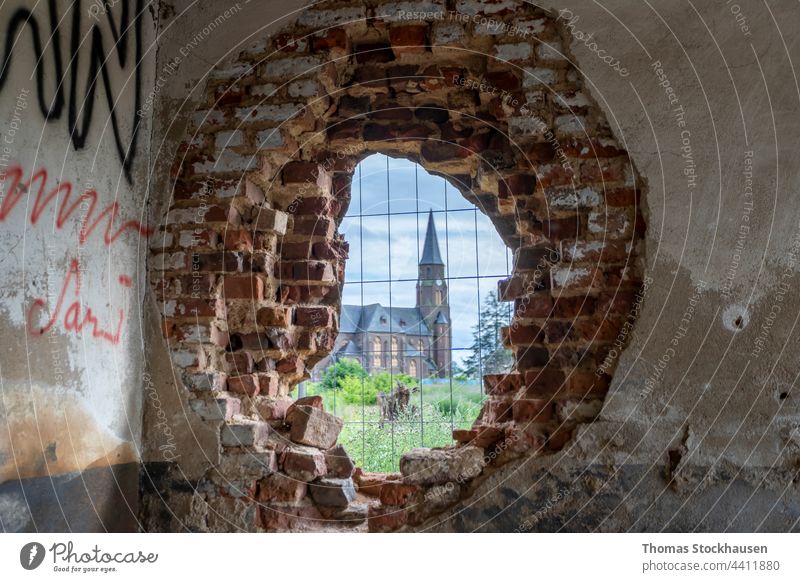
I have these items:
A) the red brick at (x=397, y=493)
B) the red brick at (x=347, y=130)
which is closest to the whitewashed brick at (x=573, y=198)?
the red brick at (x=347, y=130)

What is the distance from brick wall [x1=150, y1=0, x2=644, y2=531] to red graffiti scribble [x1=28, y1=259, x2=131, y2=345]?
251 millimetres

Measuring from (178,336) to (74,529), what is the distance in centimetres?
70

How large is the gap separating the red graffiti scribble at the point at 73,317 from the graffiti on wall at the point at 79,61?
0.42 metres

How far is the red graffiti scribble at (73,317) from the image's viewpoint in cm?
197

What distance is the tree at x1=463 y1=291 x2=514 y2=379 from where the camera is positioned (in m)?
4.33

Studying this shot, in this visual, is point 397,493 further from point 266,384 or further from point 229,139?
point 229,139

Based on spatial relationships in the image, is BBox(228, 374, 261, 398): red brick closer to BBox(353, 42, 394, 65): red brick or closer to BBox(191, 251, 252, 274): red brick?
BBox(191, 251, 252, 274): red brick

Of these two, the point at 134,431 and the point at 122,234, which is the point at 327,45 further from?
the point at 134,431

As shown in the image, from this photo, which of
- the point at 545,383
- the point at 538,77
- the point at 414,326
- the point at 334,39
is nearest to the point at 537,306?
the point at 545,383

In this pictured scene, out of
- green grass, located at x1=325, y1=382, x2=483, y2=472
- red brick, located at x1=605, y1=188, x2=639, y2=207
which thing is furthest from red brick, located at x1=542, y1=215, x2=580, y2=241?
green grass, located at x1=325, y1=382, x2=483, y2=472

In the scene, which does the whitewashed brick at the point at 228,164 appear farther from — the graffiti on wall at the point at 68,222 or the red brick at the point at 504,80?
the red brick at the point at 504,80

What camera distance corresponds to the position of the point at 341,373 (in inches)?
250
